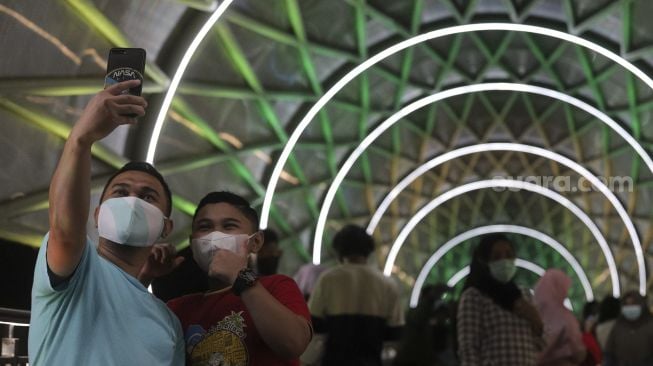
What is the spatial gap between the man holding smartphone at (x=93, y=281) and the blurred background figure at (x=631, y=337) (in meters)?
10.1

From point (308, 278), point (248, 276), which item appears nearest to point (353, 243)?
point (308, 278)

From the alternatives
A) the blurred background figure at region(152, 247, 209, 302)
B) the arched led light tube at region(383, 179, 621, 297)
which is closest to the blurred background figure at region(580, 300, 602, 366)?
the blurred background figure at region(152, 247, 209, 302)

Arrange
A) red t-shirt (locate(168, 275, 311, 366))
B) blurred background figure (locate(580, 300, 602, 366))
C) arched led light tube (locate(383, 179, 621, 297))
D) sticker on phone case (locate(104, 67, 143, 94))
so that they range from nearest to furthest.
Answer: sticker on phone case (locate(104, 67, 143, 94)) → red t-shirt (locate(168, 275, 311, 366)) → blurred background figure (locate(580, 300, 602, 366)) → arched led light tube (locate(383, 179, 621, 297))

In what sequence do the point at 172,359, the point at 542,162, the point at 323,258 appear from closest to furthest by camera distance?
the point at 172,359 < the point at 323,258 < the point at 542,162

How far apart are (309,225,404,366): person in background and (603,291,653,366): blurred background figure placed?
16.5 feet

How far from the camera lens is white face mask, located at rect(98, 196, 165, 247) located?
12.2 feet

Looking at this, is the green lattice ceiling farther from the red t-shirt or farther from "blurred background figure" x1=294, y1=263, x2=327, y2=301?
the red t-shirt

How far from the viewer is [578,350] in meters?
8.96

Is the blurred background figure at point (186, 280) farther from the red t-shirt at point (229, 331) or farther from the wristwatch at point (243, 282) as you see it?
the wristwatch at point (243, 282)

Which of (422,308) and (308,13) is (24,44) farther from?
(308,13)

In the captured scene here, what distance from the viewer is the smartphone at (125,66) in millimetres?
3492

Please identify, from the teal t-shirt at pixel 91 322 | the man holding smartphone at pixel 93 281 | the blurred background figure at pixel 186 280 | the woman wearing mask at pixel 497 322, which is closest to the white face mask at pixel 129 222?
the man holding smartphone at pixel 93 281

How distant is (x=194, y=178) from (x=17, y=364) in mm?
11549

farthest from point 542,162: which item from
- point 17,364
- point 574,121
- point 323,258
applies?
point 17,364
